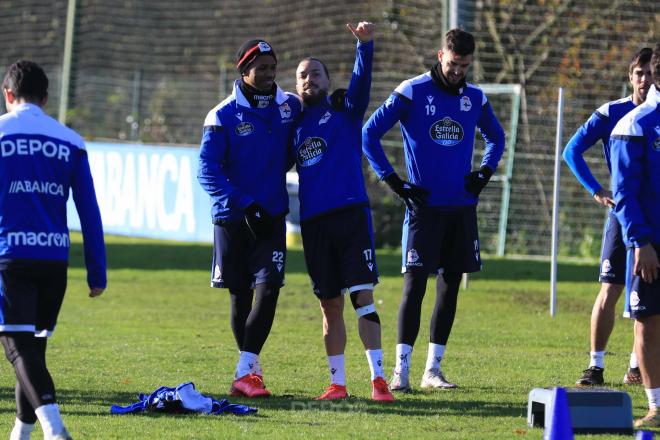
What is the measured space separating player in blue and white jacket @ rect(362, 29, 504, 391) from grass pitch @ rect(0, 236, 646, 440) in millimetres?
502

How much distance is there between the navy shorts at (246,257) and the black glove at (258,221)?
0.31 feet

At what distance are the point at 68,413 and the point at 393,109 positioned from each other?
280 cm

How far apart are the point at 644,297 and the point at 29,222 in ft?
10.4

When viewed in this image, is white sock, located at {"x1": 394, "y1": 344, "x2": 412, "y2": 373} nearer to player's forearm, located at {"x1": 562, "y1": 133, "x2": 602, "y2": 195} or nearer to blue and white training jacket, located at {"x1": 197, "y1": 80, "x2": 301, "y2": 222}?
blue and white training jacket, located at {"x1": 197, "y1": 80, "x2": 301, "y2": 222}

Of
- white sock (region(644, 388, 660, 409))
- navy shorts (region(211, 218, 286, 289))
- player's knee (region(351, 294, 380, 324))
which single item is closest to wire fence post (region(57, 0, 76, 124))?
navy shorts (region(211, 218, 286, 289))

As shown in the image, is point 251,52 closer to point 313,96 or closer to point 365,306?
point 313,96

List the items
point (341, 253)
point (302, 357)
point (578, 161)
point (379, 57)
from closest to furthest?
point (341, 253) → point (578, 161) → point (302, 357) → point (379, 57)

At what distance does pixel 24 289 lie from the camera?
6.39 metres

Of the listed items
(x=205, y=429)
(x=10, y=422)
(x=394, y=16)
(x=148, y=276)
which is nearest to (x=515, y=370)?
(x=205, y=429)

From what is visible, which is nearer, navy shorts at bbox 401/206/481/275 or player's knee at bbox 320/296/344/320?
player's knee at bbox 320/296/344/320

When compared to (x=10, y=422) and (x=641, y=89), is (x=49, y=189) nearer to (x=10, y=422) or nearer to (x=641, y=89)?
(x=10, y=422)

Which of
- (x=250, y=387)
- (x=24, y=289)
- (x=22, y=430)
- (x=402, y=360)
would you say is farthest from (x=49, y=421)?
(x=402, y=360)

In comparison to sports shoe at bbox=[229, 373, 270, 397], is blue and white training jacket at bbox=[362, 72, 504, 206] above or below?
above

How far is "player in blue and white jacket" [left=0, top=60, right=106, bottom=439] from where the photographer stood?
20.8 feet
